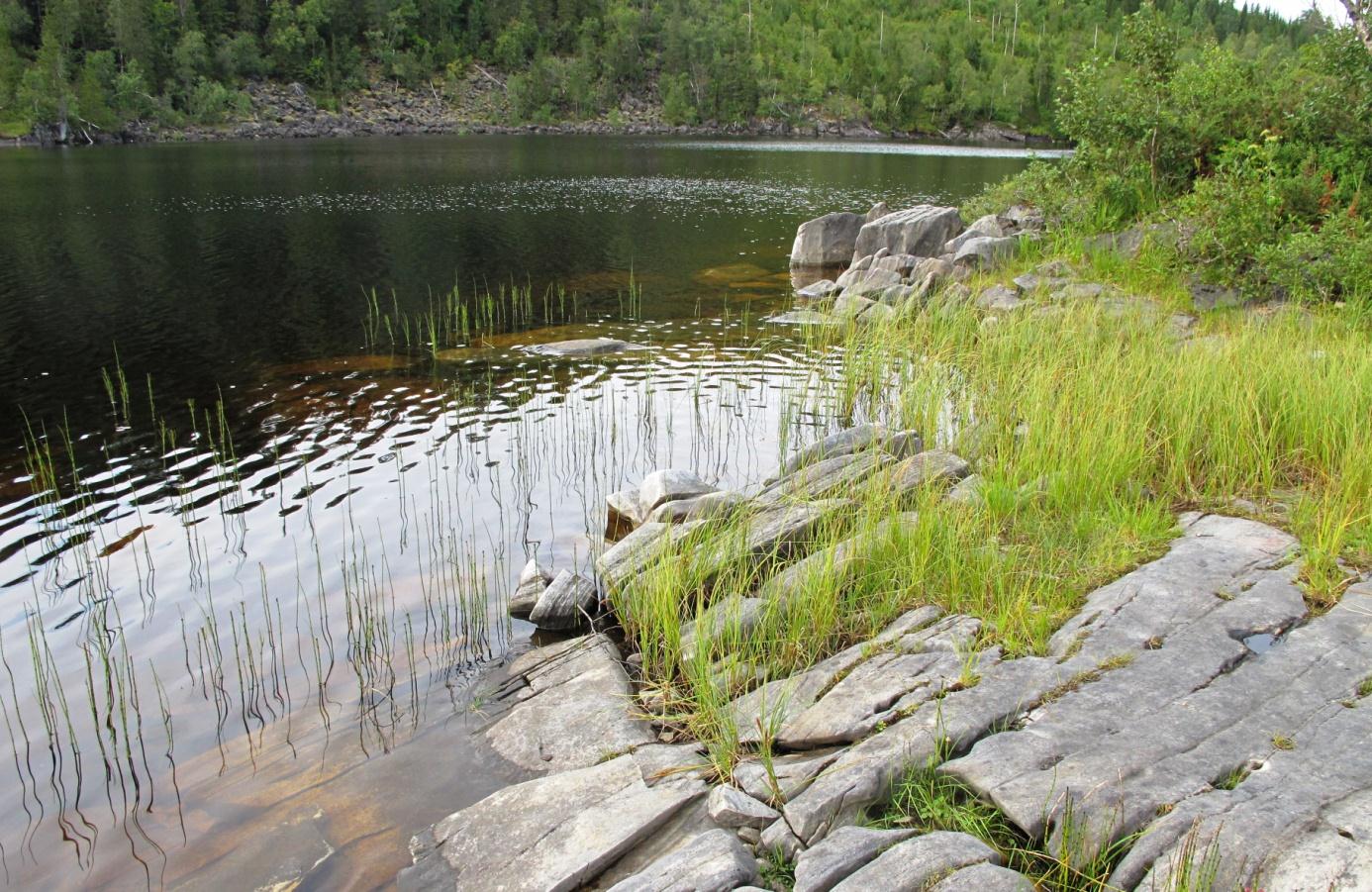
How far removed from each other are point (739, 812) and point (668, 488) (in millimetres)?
5524

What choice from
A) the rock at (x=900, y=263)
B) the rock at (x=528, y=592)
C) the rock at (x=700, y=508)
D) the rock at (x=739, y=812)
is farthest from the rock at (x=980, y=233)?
the rock at (x=739, y=812)

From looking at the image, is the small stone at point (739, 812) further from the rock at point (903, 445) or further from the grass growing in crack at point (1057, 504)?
the rock at point (903, 445)

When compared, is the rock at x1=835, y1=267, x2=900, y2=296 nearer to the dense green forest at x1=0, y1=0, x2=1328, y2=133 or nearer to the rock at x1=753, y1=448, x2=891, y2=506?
the rock at x1=753, y1=448, x2=891, y2=506

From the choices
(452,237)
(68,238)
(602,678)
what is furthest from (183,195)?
(602,678)

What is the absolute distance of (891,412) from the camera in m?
12.1

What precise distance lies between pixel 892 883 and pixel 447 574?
254 inches

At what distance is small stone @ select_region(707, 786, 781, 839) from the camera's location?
499cm

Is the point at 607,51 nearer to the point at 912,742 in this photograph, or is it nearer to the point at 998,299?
the point at 998,299

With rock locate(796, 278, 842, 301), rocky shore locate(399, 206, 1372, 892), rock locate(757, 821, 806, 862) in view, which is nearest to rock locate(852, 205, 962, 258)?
rock locate(796, 278, 842, 301)

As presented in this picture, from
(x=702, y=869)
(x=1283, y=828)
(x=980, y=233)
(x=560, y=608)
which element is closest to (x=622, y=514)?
(x=560, y=608)

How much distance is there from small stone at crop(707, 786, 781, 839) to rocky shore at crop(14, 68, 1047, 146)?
104 metres

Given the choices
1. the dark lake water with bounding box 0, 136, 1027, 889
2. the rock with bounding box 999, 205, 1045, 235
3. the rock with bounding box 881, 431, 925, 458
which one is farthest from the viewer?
the rock with bounding box 999, 205, 1045, 235

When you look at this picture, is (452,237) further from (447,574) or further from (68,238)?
(447,574)

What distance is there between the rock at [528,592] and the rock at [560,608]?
0.49ft
